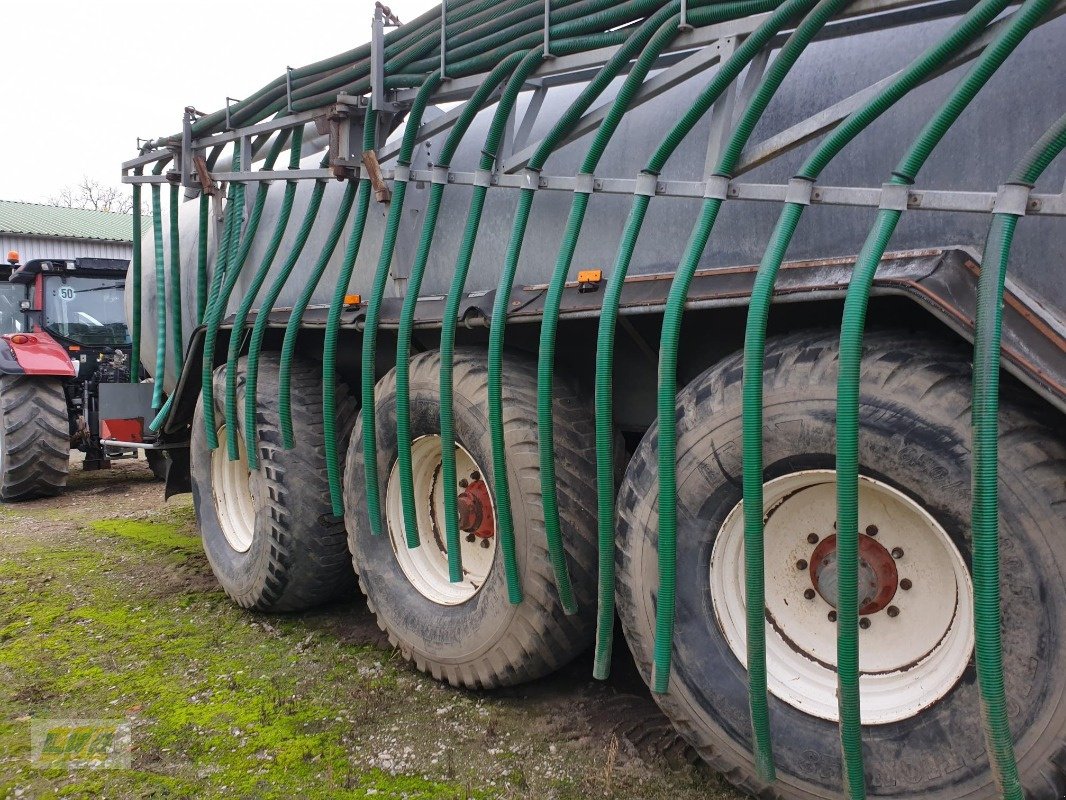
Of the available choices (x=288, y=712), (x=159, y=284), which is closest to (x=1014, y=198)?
(x=288, y=712)

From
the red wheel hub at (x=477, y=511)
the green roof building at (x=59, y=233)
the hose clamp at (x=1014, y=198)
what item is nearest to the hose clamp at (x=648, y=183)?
the hose clamp at (x=1014, y=198)

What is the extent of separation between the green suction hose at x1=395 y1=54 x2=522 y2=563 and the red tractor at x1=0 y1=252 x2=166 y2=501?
4463mm

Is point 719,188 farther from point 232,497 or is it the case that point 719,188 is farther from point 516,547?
point 232,497

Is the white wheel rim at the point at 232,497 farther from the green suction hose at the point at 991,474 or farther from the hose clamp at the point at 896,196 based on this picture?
the green suction hose at the point at 991,474

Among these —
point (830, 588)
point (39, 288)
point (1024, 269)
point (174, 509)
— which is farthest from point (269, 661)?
point (39, 288)

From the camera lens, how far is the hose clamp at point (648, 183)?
102 inches

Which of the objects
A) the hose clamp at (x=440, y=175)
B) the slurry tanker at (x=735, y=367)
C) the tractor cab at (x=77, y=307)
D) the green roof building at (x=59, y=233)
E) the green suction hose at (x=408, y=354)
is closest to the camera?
the slurry tanker at (x=735, y=367)

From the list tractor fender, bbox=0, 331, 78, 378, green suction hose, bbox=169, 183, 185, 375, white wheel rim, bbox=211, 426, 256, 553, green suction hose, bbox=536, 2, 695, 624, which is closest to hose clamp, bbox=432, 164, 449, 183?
green suction hose, bbox=536, 2, 695, 624

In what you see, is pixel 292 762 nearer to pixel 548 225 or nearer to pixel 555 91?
pixel 548 225

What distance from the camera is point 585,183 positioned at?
2768 mm

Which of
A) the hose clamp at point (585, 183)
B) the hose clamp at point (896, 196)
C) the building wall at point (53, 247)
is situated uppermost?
the building wall at point (53, 247)

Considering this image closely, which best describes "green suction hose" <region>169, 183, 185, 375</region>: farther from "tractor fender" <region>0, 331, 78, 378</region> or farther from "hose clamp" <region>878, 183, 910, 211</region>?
"hose clamp" <region>878, 183, 910, 211</region>

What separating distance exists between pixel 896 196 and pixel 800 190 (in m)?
0.24

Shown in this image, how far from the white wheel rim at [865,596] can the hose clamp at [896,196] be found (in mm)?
642
